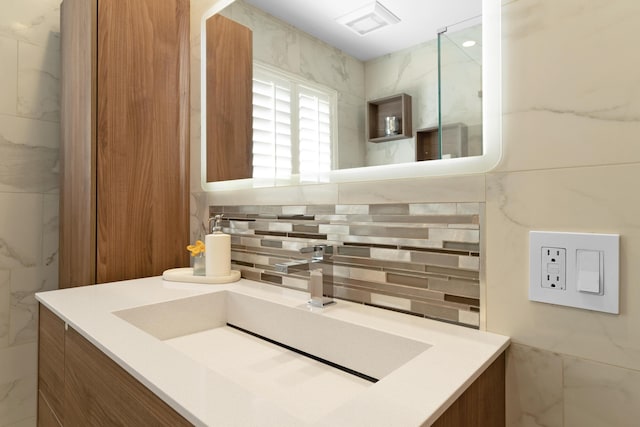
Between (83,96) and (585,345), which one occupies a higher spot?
(83,96)

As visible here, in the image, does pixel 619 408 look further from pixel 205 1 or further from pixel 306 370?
pixel 205 1

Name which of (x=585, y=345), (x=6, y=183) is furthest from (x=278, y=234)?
(x=6, y=183)

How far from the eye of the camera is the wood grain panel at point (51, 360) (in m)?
0.94

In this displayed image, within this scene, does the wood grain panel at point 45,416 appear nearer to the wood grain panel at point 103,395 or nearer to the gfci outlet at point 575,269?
the wood grain panel at point 103,395

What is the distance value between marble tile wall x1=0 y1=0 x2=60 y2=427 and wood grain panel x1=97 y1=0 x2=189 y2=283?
0.44 m

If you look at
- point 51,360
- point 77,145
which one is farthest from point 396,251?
point 77,145

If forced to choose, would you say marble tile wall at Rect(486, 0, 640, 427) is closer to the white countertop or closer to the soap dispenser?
the white countertop

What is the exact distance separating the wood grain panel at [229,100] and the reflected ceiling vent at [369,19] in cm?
44

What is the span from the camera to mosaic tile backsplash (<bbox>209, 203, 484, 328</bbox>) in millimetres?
761

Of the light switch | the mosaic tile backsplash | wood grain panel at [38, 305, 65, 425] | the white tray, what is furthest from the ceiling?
wood grain panel at [38, 305, 65, 425]

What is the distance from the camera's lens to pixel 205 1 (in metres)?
1.43

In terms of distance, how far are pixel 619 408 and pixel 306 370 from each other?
556 millimetres

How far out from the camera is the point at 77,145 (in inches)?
51.6

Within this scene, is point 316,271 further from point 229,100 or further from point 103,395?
point 229,100
